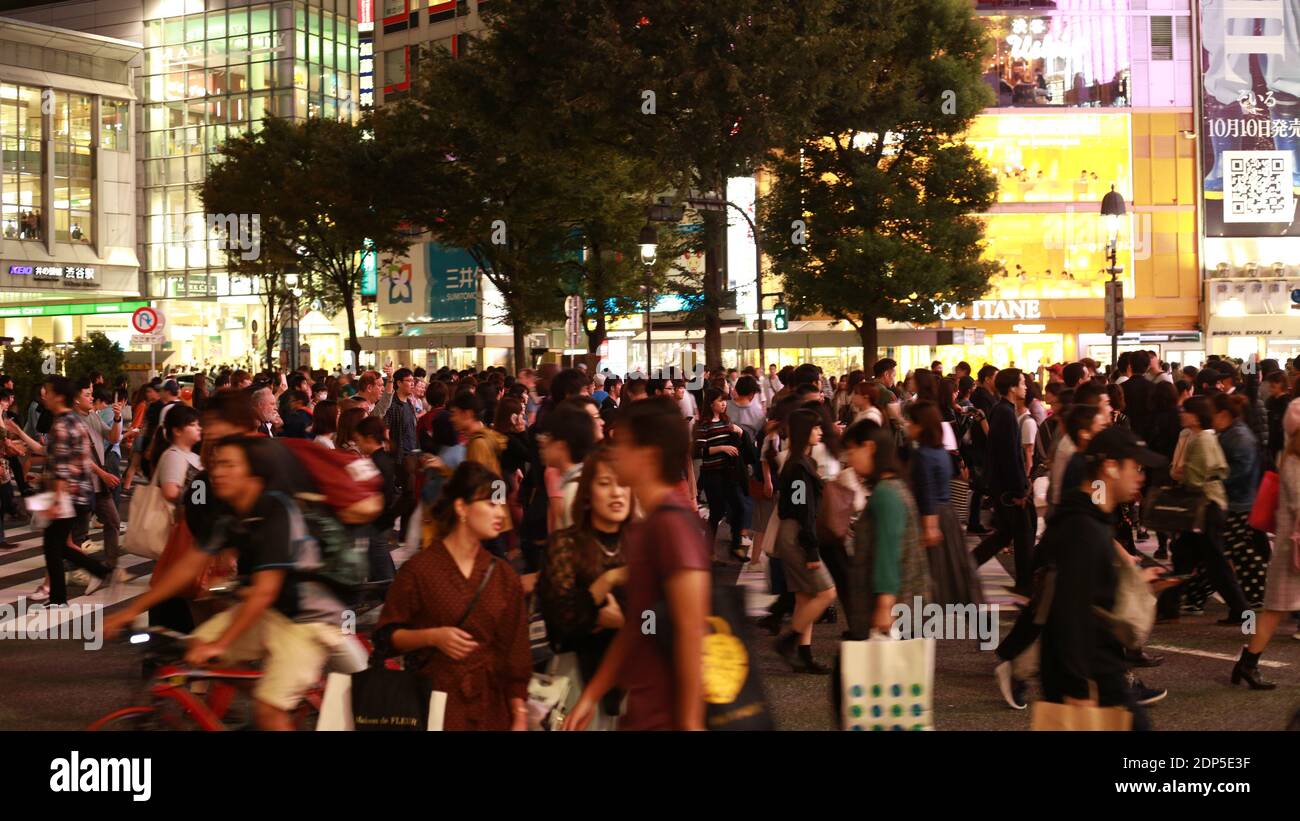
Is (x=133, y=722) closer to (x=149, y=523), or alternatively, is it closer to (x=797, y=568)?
(x=149, y=523)

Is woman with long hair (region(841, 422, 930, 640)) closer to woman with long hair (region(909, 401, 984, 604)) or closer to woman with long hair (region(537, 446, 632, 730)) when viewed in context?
woman with long hair (region(909, 401, 984, 604))

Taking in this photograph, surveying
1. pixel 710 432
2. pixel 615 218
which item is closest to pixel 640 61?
pixel 710 432

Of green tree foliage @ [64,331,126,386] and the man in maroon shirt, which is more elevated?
green tree foliage @ [64,331,126,386]

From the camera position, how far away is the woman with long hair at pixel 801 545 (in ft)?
27.8

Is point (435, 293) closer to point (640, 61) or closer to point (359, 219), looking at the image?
point (359, 219)

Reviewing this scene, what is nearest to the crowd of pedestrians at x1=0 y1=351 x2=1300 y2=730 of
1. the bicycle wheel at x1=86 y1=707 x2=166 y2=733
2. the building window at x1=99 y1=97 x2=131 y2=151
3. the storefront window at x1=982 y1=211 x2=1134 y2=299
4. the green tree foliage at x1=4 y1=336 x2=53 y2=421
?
the bicycle wheel at x1=86 y1=707 x2=166 y2=733

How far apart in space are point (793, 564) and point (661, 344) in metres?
42.0

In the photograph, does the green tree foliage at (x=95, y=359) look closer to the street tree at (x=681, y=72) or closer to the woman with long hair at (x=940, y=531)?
the street tree at (x=681, y=72)

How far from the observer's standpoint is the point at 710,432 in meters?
13.1

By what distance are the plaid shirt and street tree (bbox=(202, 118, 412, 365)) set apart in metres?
22.8

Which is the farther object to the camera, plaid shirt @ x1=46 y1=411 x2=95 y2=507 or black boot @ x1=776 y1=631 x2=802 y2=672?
plaid shirt @ x1=46 y1=411 x2=95 y2=507

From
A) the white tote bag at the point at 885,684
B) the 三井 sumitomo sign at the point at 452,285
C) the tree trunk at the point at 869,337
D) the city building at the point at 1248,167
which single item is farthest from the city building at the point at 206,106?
the white tote bag at the point at 885,684

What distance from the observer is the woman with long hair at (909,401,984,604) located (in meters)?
8.02

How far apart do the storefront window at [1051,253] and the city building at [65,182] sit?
138ft
